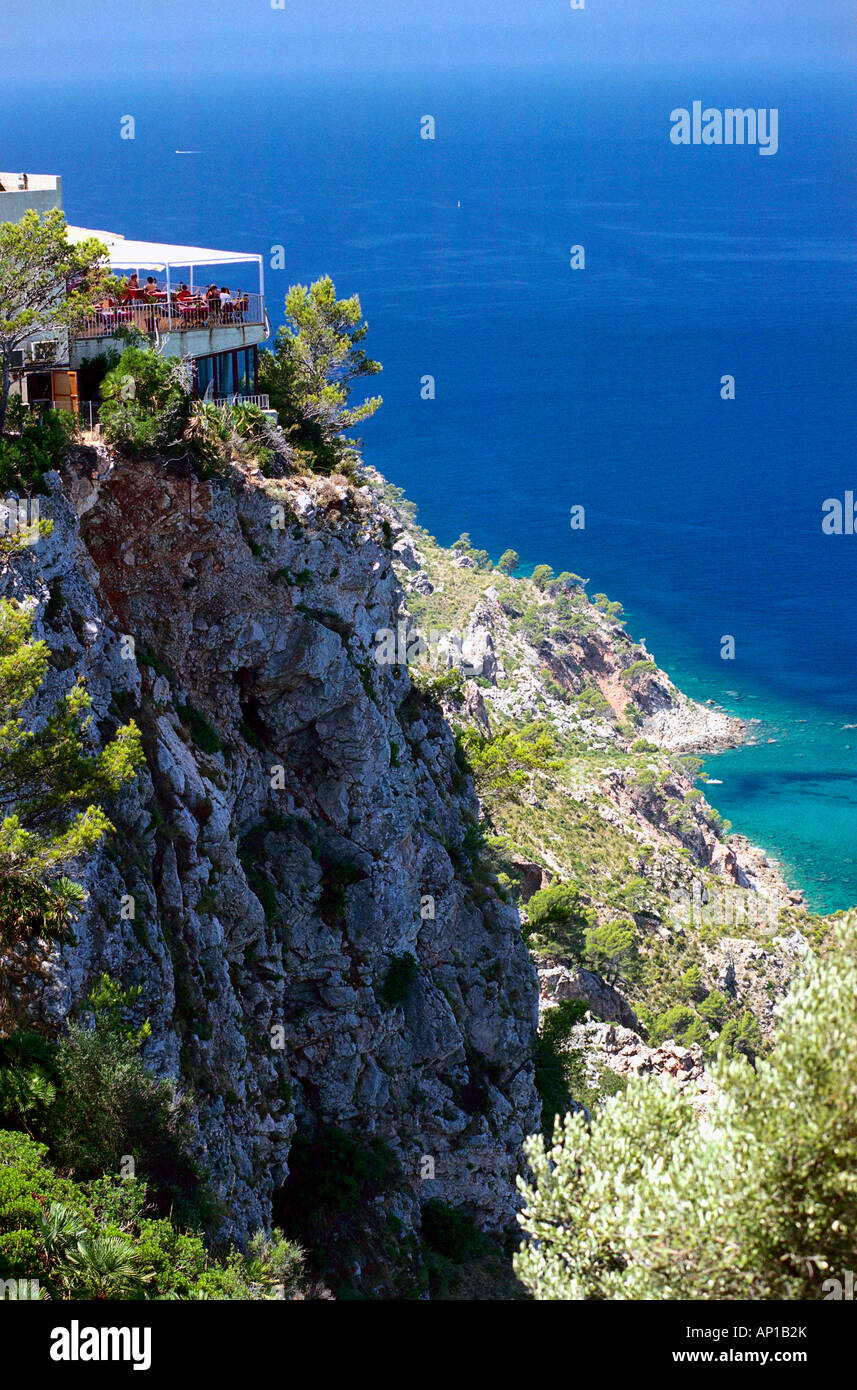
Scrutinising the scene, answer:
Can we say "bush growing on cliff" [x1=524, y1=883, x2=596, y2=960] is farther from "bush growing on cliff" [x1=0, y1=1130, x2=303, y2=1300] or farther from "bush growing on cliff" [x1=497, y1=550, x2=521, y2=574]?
"bush growing on cliff" [x1=497, y1=550, x2=521, y2=574]

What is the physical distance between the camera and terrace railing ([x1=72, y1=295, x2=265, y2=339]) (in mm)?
32522

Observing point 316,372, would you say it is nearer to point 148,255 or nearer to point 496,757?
point 148,255

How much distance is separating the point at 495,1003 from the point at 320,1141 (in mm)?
10388

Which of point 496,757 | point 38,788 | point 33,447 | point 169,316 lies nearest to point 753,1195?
point 38,788

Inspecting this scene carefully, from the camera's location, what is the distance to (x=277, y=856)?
119 ft

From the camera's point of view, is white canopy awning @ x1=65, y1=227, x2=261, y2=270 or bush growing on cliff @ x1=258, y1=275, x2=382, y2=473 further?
bush growing on cliff @ x1=258, y1=275, x2=382, y2=473

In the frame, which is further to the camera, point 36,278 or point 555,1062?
point 555,1062

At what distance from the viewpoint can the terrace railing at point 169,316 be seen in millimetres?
32522

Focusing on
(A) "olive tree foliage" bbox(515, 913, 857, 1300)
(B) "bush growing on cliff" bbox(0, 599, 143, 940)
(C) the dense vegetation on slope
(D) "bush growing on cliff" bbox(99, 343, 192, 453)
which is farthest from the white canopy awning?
(A) "olive tree foliage" bbox(515, 913, 857, 1300)

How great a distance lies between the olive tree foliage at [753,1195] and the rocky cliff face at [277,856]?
10.7m

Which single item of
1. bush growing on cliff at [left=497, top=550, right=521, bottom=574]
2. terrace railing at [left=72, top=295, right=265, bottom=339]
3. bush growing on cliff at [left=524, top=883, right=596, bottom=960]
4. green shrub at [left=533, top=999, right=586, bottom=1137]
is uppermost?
bush growing on cliff at [left=497, top=550, right=521, bottom=574]

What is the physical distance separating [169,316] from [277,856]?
1629 cm

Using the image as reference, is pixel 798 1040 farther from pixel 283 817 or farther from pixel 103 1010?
pixel 283 817

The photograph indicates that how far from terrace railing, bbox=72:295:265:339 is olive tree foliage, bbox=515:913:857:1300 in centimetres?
2384
